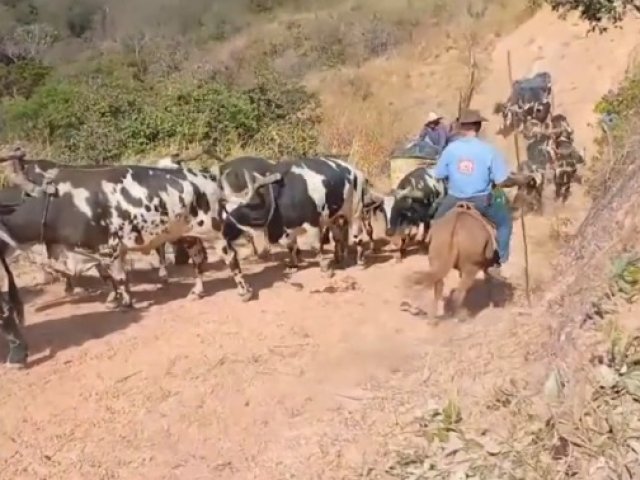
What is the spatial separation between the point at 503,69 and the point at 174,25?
24.7 m

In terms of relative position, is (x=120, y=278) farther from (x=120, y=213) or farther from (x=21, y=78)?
(x=21, y=78)

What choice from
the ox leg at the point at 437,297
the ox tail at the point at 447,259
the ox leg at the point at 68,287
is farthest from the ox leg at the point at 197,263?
the ox tail at the point at 447,259

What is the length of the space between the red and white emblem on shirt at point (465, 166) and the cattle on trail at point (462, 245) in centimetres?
31

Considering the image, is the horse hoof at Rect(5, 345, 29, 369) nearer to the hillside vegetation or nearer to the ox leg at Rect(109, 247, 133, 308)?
the ox leg at Rect(109, 247, 133, 308)

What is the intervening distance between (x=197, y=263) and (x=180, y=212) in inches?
28.4

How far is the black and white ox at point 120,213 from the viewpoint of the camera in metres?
10.8

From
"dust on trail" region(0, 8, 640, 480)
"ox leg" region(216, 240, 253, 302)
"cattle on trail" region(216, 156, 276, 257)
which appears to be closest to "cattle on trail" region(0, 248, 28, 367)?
"dust on trail" region(0, 8, 640, 480)

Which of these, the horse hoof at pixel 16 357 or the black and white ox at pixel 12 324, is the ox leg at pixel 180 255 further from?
the horse hoof at pixel 16 357

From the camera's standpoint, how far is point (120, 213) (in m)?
11.2

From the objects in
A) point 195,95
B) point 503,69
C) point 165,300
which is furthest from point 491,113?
point 165,300

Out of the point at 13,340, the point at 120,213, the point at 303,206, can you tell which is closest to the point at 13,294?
the point at 13,340

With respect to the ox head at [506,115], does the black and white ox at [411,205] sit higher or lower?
lower

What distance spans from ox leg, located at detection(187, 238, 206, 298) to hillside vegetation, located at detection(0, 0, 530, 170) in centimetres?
451

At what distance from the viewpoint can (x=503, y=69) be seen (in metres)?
26.4
